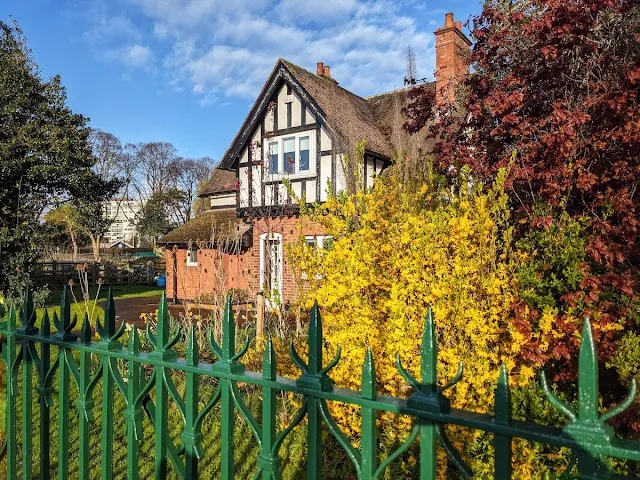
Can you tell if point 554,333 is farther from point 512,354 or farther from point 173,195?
point 173,195

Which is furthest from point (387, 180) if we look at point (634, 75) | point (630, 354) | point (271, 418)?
point (271, 418)

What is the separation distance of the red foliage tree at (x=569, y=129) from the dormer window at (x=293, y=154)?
9.18m

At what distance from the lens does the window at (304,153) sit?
547 inches

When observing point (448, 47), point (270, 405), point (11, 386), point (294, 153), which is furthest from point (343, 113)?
point (270, 405)

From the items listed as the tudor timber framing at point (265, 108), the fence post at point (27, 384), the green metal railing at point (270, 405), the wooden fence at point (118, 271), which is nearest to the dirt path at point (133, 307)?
the tudor timber framing at point (265, 108)

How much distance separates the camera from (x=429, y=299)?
10.9ft

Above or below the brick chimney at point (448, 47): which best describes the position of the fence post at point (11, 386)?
below

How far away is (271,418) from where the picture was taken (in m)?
1.43

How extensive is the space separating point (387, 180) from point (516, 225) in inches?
49.6

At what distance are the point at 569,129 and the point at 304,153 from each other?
1103cm

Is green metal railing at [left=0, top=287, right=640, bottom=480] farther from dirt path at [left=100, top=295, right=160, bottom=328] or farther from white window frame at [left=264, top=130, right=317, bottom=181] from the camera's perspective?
white window frame at [left=264, top=130, right=317, bottom=181]

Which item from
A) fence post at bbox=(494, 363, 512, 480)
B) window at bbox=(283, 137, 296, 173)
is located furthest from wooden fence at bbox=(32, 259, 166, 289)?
fence post at bbox=(494, 363, 512, 480)

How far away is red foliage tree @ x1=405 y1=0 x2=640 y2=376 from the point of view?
125 inches

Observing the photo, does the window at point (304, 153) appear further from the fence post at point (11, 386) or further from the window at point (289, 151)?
the fence post at point (11, 386)
